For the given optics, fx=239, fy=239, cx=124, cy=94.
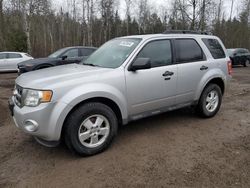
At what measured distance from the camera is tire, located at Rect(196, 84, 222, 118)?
5.02 m

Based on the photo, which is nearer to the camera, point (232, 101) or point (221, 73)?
point (221, 73)

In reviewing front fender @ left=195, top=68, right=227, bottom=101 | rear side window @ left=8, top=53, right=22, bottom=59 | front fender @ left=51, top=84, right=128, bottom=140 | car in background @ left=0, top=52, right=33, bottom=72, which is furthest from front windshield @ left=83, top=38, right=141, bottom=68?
rear side window @ left=8, top=53, right=22, bottom=59

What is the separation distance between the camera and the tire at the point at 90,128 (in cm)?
334

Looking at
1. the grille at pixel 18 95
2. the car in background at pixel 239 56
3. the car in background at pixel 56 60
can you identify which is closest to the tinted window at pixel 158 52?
the grille at pixel 18 95

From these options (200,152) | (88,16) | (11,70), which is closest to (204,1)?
(88,16)

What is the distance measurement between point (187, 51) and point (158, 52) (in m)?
0.75

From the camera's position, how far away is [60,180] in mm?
3000

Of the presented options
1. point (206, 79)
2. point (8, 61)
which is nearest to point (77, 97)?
point (206, 79)

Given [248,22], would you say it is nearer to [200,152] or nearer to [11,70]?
[11,70]

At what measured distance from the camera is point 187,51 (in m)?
4.71

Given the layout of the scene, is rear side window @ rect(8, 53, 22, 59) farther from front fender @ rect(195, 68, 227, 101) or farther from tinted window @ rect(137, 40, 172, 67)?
front fender @ rect(195, 68, 227, 101)

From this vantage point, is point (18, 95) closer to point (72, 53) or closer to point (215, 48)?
point (215, 48)

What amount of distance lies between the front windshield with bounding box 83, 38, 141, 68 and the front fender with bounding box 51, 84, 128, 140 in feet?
1.75

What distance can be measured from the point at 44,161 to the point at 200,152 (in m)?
2.33
